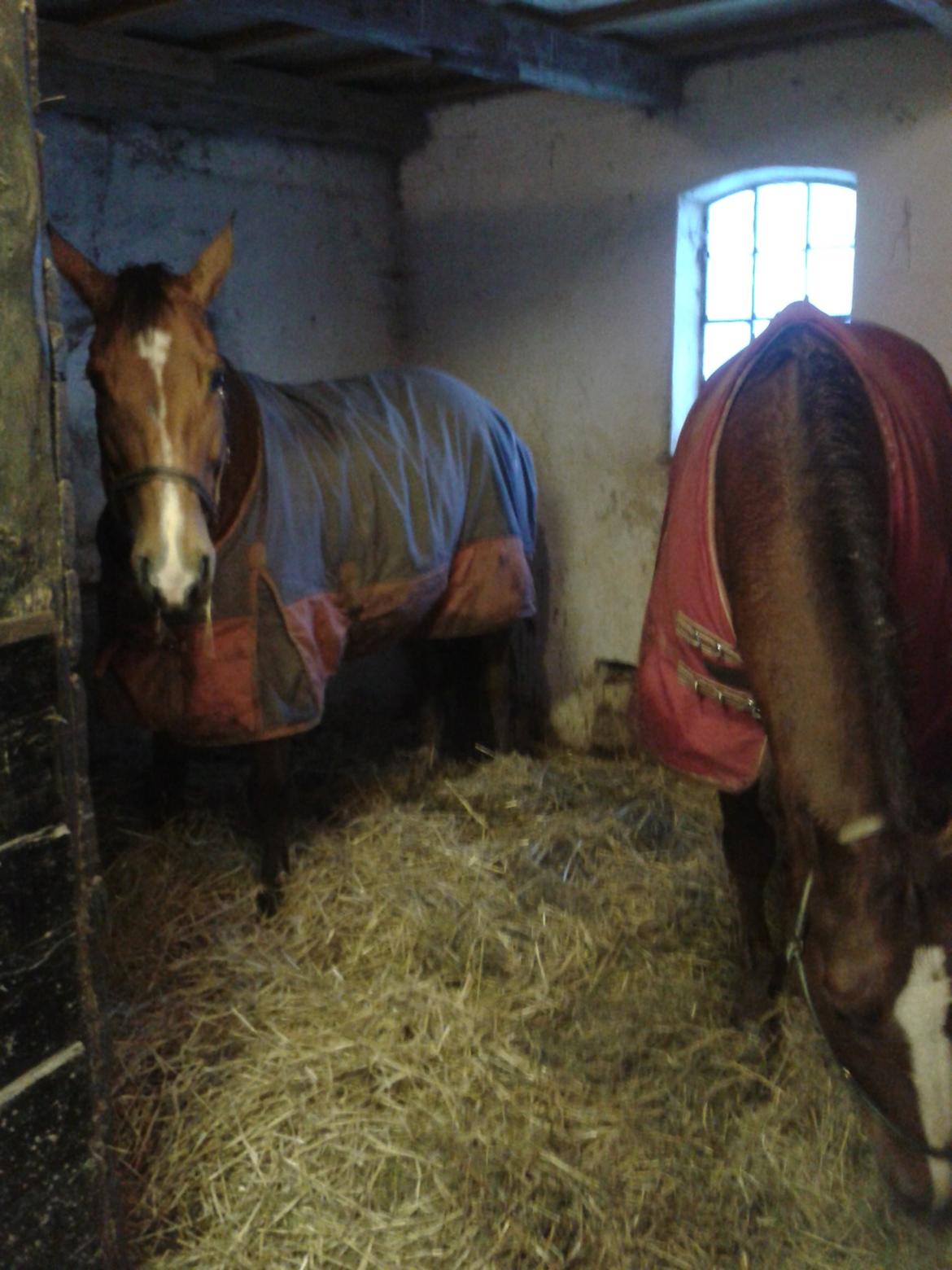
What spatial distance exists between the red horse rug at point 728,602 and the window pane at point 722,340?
154 centimetres

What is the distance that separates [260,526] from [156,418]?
1.24 ft

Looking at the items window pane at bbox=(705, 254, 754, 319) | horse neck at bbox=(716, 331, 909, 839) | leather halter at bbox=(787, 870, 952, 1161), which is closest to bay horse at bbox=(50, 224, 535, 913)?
window pane at bbox=(705, 254, 754, 319)

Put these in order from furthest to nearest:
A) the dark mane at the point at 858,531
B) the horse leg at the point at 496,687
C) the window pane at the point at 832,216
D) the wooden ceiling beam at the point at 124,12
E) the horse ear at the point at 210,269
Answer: the horse leg at the point at 496,687 → the window pane at the point at 832,216 → the wooden ceiling beam at the point at 124,12 → the horse ear at the point at 210,269 → the dark mane at the point at 858,531

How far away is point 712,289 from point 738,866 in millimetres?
2181

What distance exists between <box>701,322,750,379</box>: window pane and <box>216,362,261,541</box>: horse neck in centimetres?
173

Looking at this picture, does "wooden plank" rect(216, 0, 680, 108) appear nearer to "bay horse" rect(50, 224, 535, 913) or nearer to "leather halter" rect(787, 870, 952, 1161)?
"bay horse" rect(50, 224, 535, 913)

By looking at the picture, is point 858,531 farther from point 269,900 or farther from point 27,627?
point 269,900

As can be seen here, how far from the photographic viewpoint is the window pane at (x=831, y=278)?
3.54 m

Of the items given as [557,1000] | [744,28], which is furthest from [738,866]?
[744,28]

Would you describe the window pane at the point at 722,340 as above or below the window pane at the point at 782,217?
below

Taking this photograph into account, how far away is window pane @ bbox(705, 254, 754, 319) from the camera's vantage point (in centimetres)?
378

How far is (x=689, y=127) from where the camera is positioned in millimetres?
3588

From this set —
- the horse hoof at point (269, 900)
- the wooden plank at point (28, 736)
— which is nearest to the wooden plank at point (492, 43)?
the wooden plank at point (28, 736)

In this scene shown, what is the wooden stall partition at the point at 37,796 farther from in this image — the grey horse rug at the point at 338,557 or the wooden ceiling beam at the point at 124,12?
the wooden ceiling beam at the point at 124,12
